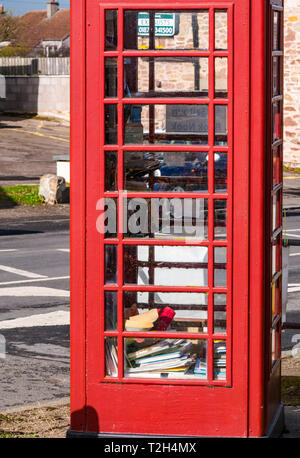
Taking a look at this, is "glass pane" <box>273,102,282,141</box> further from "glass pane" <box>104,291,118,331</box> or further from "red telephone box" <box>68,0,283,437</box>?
"glass pane" <box>104,291,118,331</box>

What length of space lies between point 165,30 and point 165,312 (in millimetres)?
1557

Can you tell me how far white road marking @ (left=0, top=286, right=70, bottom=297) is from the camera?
10.5 m

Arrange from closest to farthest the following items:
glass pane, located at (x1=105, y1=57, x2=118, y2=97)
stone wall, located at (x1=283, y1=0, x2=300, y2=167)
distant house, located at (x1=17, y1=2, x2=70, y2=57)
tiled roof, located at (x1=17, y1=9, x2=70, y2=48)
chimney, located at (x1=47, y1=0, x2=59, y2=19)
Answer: glass pane, located at (x1=105, y1=57, x2=118, y2=97) → stone wall, located at (x1=283, y1=0, x2=300, y2=167) → distant house, located at (x1=17, y1=2, x2=70, y2=57) → tiled roof, located at (x1=17, y1=9, x2=70, y2=48) → chimney, located at (x1=47, y1=0, x2=59, y2=19)

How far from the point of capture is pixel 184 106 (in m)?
4.83

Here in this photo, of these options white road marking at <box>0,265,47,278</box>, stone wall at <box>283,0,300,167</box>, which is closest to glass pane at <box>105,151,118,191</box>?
white road marking at <box>0,265,47,278</box>

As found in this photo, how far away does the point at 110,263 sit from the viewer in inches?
194

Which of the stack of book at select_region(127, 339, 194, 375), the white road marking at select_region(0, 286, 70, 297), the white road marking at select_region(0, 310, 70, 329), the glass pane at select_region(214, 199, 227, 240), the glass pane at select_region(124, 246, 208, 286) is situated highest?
the glass pane at select_region(214, 199, 227, 240)

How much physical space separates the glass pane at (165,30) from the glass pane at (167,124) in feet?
1.06

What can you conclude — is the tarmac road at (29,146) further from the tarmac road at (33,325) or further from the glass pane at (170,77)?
the glass pane at (170,77)

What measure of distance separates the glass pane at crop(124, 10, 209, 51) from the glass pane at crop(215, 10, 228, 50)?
2.1 inches

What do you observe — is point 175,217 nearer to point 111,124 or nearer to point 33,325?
point 111,124

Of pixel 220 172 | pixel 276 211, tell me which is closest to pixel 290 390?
pixel 276 211

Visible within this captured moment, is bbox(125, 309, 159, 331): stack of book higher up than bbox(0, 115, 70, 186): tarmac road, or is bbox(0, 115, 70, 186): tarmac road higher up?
bbox(0, 115, 70, 186): tarmac road

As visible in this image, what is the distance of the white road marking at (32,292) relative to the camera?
413 inches
